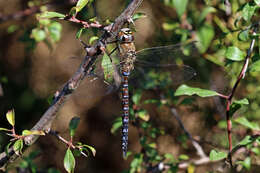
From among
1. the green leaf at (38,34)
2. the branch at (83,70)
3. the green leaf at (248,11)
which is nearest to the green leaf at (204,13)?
the green leaf at (248,11)

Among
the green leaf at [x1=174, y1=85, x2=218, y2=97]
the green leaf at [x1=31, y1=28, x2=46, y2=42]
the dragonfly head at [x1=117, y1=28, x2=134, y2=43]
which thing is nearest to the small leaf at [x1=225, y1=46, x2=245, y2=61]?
the green leaf at [x1=174, y1=85, x2=218, y2=97]

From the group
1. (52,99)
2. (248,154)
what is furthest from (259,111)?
(52,99)

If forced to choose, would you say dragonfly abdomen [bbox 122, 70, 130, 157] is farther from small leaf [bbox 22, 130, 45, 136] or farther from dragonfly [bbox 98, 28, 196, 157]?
small leaf [bbox 22, 130, 45, 136]

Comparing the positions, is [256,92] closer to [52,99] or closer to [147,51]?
[147,51]

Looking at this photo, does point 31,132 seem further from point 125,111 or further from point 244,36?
point 244,36

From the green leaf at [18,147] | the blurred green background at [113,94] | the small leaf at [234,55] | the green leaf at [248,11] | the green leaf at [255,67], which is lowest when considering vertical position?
the blurred green background at [113,94]

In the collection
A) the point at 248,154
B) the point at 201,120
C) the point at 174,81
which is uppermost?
the point at 174,81

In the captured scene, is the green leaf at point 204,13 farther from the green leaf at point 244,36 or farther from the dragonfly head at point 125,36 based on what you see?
the dragonfly head at point 125,36
